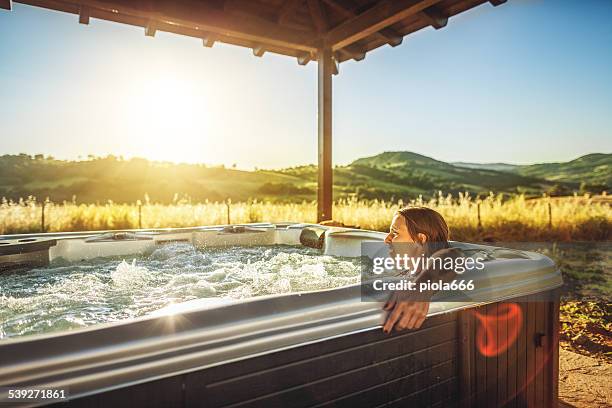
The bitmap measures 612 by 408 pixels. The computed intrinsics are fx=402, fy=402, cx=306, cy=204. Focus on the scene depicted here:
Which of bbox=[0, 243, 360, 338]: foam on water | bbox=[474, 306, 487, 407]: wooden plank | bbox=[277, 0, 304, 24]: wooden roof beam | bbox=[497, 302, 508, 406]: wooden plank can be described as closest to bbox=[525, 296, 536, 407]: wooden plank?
bbox=[497, 302, 508, 406]: wooden plank

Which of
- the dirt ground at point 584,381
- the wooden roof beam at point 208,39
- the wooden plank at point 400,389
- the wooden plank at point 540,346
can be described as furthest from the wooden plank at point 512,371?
the wooden roof beam at point 208,39

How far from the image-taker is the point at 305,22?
333cm

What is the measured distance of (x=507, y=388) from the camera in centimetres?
136

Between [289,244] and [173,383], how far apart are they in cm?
227

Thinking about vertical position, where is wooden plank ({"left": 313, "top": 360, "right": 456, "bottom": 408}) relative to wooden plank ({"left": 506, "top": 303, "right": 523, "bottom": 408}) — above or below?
above

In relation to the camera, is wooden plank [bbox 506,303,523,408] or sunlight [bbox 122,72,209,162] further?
sunlight [bbox 122,72,209,162]

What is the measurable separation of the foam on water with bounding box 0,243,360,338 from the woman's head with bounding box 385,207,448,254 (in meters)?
0.65

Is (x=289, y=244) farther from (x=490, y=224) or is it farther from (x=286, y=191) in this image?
(x=286, y=191)

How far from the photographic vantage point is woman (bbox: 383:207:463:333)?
1062 mm

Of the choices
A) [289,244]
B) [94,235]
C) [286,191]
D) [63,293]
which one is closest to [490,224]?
[289,244]

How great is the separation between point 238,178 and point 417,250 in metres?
18.5

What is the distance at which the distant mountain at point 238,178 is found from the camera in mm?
14748

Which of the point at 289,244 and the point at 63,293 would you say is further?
the point at 289,244

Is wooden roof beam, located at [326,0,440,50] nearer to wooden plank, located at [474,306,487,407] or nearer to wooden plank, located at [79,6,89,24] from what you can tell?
wooden plank, located at [79,6,89,24]
